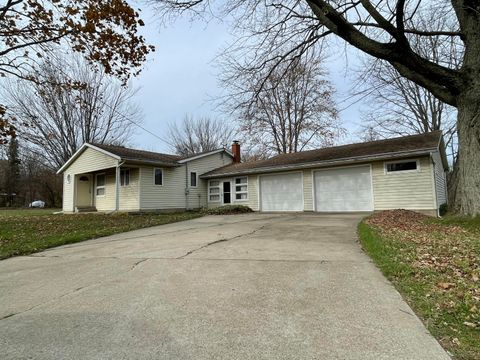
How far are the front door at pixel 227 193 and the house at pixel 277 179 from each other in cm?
7

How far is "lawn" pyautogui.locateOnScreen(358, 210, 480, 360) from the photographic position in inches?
104

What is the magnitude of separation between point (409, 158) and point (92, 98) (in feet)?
90.5

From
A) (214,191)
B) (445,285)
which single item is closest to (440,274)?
(445,285)

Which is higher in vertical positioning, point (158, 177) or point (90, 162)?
point (90, 162)

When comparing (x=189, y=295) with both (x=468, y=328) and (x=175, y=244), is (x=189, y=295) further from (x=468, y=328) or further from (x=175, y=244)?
(x=175, y=244)

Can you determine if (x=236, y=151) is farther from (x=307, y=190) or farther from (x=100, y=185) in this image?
(x=100, y=185)

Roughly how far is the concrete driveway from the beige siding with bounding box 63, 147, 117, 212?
13.8m

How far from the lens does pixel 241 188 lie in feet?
64.4

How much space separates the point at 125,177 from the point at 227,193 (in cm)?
643

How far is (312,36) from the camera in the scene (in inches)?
442

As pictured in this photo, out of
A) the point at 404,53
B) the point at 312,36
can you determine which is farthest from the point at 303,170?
the point at 404,53

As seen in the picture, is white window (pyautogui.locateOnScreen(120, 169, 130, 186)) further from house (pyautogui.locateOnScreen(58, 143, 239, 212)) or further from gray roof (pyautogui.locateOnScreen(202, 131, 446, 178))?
gray roof (pyautogui.locateOnScreen(202, 131, 446, 178))

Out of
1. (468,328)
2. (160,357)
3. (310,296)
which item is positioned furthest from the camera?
(310,296)

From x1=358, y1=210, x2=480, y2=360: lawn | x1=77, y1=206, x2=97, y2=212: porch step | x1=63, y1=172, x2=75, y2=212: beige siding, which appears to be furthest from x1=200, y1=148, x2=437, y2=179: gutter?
x1=63, y1=172, x2=75, y2=212: beige siding
